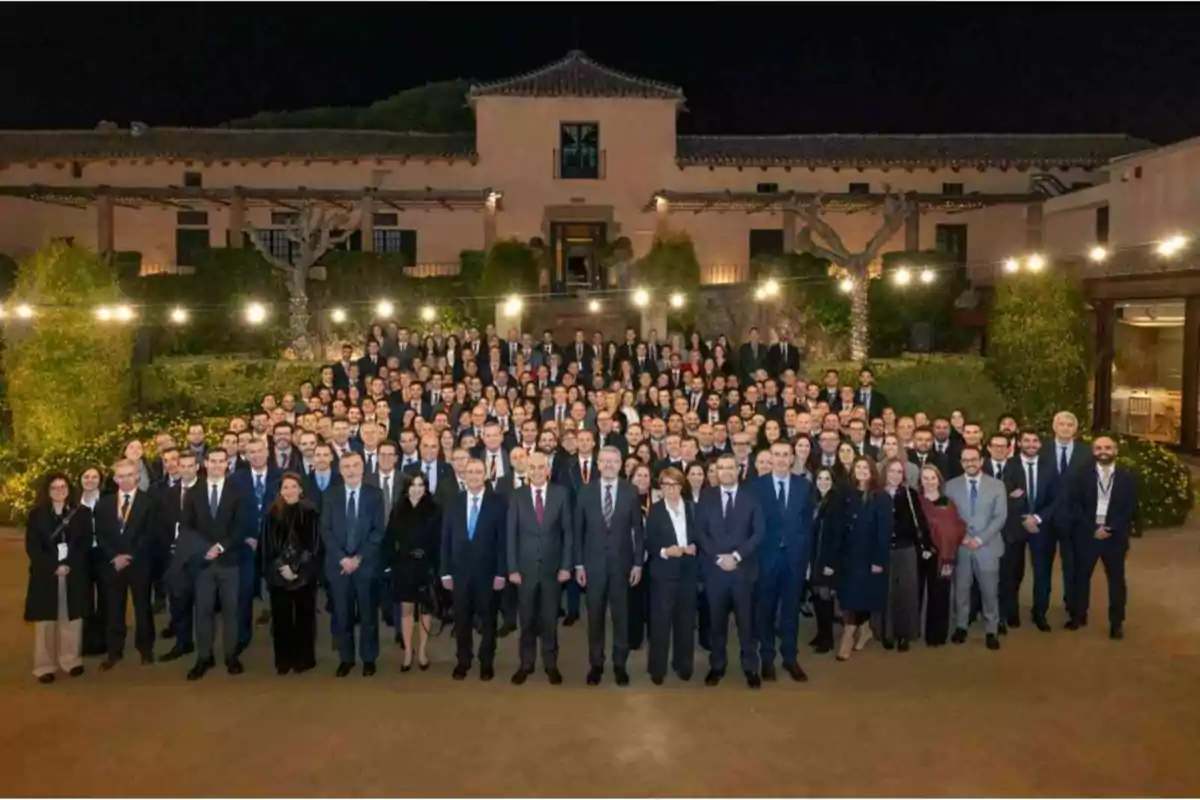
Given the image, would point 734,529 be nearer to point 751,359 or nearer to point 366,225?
point 751,359

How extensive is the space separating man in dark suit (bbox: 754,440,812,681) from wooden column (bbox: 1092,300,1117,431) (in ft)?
48.0

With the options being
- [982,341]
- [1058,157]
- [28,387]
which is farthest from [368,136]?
[1058,157]

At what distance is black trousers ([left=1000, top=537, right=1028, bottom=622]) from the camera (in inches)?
339

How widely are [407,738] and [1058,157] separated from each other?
26.2m

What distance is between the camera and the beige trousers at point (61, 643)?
→ 7410mm

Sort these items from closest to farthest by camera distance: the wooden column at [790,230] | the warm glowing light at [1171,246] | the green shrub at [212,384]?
the warm glowing light at [1171,246], the green shrub at [212,384], the wooden column at [790,230]

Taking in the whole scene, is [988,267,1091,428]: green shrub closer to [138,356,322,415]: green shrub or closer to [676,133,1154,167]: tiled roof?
[676,133,1154,167]: tiled roof

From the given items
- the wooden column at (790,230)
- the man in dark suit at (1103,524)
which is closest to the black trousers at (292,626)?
the man in dark suit at (1103,524)

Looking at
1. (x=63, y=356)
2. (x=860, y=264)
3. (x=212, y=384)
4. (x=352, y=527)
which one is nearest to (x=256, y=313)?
(x=212, y=384)

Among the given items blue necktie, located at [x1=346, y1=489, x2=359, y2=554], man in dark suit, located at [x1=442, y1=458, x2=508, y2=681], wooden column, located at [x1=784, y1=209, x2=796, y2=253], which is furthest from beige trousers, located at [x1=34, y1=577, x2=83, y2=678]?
wooden column, located at [x1=784, y1=209, x2=796, y2=253]

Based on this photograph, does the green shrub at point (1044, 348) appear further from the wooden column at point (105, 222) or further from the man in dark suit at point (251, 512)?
the wooden column at point (105, 222)

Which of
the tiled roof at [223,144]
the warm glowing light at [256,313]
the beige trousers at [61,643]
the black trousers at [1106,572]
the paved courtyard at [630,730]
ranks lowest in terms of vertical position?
the paved courtyard at [630,730]

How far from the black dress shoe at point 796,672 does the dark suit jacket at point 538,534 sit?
71.9 inches

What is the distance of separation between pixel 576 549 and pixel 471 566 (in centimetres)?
82
